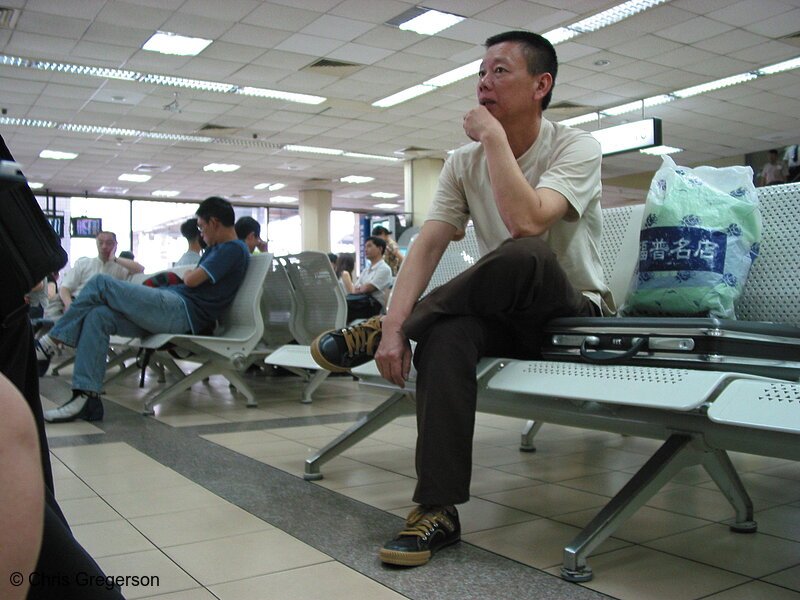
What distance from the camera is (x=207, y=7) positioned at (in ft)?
21.1

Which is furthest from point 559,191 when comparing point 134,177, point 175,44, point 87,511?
point 134,177

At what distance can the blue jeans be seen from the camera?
3.43 meters

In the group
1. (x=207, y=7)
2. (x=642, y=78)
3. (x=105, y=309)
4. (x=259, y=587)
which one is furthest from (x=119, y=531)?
(x=642, y=78)

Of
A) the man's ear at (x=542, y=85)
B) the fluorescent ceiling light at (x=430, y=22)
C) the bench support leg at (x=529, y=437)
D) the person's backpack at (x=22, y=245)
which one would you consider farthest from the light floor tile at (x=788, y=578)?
the fluorescent ceiling light at (x=430, y=22)

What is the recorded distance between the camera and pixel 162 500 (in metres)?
2.01

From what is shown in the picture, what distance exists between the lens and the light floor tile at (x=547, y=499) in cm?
194

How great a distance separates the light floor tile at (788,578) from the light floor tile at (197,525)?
109cm

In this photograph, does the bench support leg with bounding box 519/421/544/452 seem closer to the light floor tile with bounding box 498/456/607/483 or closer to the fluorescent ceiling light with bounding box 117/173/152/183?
the light floor tile with bounding box 498/456/607/483

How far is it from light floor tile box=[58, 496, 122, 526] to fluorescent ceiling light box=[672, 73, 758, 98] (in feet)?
29.1

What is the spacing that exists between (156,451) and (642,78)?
7813 mm

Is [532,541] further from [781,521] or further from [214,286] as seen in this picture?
[214,286]

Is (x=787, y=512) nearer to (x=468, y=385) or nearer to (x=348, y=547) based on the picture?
(x=468, y=385)

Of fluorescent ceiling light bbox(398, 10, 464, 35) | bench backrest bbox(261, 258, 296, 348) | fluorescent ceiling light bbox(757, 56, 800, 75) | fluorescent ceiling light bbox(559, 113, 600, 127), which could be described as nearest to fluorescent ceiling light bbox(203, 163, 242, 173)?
fluorescent ceiling light bbox(559, 113, 600, 127)

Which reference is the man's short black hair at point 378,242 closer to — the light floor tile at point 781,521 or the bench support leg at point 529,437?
the bench support leg at point 529,437
